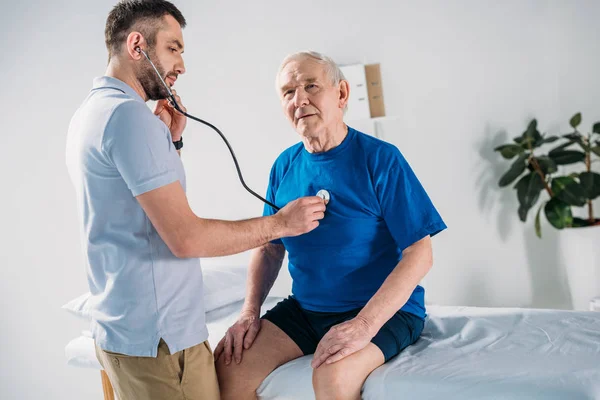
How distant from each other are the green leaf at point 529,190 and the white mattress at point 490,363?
1446mm

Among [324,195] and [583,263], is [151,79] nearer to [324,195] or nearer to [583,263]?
[324,195]

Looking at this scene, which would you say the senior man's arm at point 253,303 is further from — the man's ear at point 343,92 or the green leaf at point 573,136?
the green leaf at point 573,136

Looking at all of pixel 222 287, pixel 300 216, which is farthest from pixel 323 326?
pixel 222 287

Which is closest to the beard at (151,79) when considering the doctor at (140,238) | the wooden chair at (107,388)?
the doctor at (140,238)

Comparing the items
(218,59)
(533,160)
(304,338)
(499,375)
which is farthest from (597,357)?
(218,59)

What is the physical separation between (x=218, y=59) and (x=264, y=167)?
0.65m

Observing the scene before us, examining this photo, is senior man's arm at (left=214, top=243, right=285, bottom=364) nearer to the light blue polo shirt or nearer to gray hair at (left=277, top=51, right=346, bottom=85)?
the light blue polo shirt

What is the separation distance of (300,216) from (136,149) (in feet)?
1.41

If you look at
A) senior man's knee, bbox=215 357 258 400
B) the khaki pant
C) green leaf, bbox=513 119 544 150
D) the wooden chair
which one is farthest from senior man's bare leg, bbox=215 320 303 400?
green leaf, bbox=513 119 544 150

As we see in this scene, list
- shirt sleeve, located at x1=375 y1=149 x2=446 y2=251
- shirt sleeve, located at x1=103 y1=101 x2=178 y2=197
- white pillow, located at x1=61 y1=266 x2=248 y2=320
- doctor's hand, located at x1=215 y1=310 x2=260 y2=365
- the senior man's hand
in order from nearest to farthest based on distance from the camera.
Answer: shirt sleeve, located at x1=103 y1=101 x2=178 y2=197 → the senior man's hand → shirt sleeve, located at x1=375 y1=149 x2=446 y2=251 → doctor's hand, located at x1=215 y1=310 x2=260 y2=365 → white pillow, located at x1=61 y1=266 x2=248 y2=320

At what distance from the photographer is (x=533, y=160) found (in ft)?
9.90

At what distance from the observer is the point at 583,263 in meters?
2.96

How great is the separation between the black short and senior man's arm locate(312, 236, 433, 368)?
0.07m

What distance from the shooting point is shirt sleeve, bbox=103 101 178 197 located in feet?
3.86
